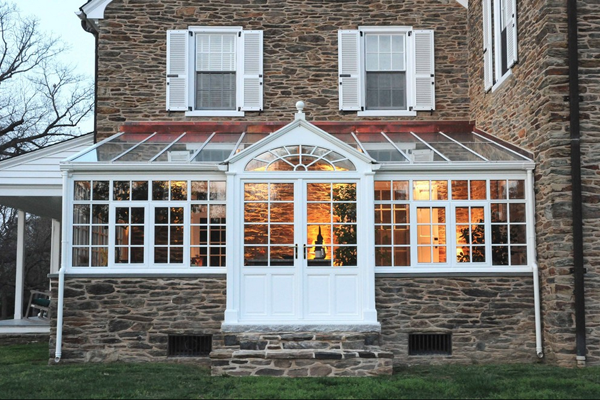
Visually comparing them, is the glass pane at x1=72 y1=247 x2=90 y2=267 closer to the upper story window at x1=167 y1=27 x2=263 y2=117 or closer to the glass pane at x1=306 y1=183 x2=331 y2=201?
the glass pane at x1=306 y1=183 x2=331 y2=201

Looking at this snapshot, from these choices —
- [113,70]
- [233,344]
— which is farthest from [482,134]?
[113,70]

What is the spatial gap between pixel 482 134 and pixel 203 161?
17.4ft

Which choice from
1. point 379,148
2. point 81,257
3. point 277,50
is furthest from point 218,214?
point 277,50

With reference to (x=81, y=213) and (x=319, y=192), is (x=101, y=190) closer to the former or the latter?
(x=81, y=213)

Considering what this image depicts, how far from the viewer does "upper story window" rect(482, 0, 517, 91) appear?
12172mm

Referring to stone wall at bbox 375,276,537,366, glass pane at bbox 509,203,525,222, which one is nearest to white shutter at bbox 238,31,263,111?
stone wall at bbox 375,276,537,366

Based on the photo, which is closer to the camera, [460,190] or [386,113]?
[460,190]

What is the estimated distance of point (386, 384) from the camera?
29.9 feet

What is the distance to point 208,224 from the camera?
1161 cm

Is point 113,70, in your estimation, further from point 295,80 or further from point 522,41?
point 522,41

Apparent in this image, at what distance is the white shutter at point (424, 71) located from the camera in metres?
14.4

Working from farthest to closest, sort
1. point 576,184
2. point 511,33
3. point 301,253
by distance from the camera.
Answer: point 511,33
point 301,253
point 576,184

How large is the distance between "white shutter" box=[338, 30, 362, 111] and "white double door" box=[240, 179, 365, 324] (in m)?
3.32

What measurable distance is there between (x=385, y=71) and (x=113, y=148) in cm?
552
